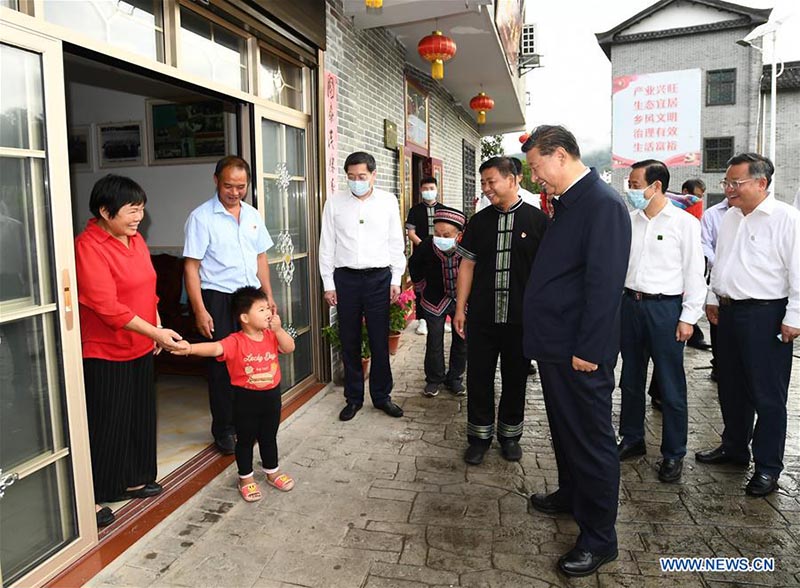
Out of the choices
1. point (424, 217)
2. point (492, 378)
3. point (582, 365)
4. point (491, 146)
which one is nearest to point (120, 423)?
point (492, 378)

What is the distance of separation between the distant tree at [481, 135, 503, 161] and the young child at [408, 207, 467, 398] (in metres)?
11.7

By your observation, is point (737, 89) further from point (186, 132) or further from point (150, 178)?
point (150, 178)

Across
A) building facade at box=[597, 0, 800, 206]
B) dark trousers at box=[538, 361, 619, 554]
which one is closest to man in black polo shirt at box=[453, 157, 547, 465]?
dark trousers at box=[538, 361, 619, 554]

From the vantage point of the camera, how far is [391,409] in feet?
13.9

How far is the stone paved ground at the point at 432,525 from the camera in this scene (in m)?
2.38

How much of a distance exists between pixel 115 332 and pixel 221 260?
82 cm

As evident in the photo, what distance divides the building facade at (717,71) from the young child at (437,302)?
21429mm

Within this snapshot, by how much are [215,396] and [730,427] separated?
9.82 ft

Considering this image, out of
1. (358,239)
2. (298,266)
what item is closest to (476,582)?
(358,239)

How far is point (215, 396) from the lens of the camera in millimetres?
3471

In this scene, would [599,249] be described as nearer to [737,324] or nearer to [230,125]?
[737,324]

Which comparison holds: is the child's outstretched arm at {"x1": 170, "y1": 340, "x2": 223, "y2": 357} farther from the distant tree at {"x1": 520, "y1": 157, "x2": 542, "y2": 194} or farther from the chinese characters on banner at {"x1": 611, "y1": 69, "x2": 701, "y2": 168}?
the chinese characters on banner at {"x1": 611, "y1": 69, "x2": 701, "y2": 168}

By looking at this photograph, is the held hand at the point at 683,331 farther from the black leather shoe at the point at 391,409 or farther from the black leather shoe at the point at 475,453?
the black leather shoe at the point at 391,409

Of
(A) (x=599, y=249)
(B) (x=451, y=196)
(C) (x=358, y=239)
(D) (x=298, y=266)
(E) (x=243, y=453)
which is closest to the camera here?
(A) (x=599, y=249)
